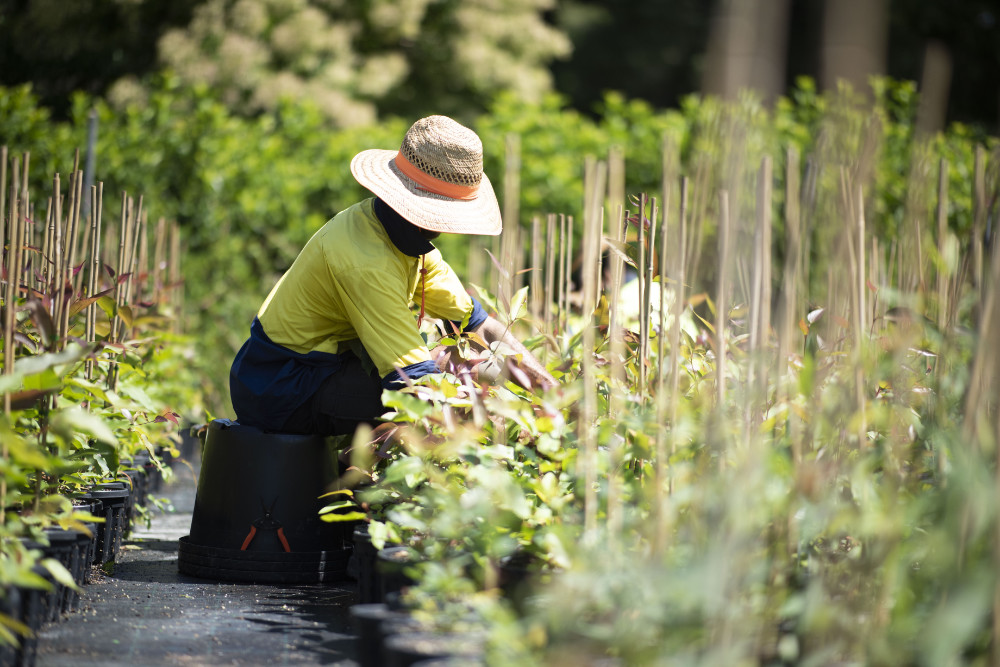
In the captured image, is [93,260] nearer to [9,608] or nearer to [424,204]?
[424,204]

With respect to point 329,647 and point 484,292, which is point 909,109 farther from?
point 329,647

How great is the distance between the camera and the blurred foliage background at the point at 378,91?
462cm

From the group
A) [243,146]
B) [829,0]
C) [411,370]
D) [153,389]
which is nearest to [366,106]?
[243,146]

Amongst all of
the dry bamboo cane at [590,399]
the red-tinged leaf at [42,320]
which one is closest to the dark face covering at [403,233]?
the dry bamboo cane at [590,399]

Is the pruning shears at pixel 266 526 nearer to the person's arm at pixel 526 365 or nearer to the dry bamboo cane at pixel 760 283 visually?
the person's arm at pixel 526 365

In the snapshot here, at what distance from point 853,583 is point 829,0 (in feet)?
2.80

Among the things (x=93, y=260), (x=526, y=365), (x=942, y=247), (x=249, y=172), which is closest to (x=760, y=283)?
(x=942, y=247)

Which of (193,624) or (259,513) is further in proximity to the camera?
(259,513)

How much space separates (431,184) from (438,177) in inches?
0.9

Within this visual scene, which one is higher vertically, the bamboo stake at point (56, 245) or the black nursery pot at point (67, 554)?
the bamboo stake at point (56, 245)

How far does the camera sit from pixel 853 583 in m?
1.37

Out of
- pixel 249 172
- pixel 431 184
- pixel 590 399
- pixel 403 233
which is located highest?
pixel 249 172

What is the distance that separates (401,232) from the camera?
231 centimetres

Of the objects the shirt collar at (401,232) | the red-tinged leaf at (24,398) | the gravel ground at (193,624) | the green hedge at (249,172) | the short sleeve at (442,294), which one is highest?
the green hedge at (249,172)
